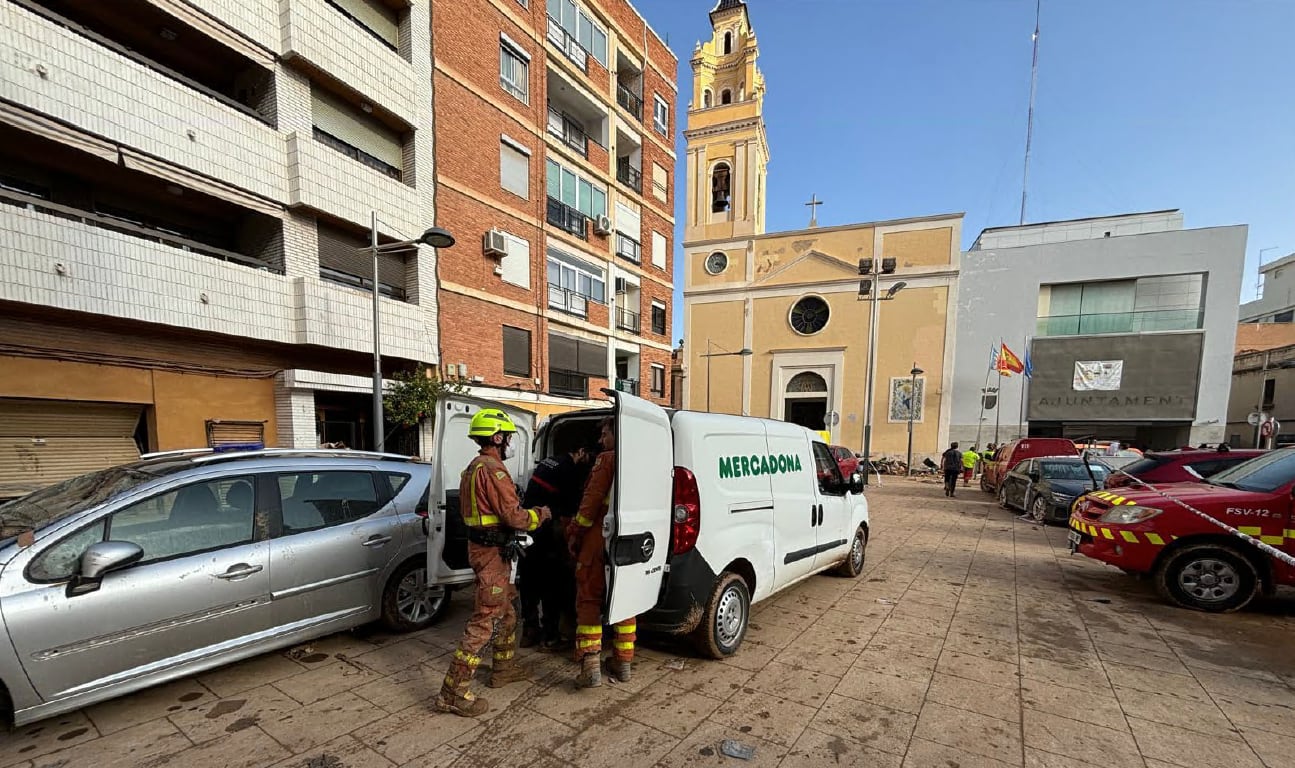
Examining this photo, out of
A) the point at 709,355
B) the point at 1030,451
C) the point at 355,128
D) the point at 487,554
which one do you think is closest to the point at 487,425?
the point at 487,554

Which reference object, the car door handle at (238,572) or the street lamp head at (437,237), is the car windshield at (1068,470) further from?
the car door handle at (238,572)

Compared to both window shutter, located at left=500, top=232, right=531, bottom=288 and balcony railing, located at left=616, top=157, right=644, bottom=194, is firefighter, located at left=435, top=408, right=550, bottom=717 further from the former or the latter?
balcony railing, located at left=616, top=157, right=644, bottom=194

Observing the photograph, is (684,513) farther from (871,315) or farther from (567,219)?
(871,315)

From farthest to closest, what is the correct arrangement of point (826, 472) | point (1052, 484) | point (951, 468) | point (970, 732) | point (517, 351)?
point (517, 351)
point (951, 468)
point (1052, 484)
point (826, 472)
point (970, 732)

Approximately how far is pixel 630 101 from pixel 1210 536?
2197 cm

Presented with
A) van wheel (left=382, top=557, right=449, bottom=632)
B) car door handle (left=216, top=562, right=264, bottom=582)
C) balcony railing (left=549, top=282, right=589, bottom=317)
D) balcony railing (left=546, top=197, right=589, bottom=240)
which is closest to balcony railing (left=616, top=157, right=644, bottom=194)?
balcony railing (left=546, top=197, right=589, bottom=240)

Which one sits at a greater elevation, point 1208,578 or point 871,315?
point 871,315

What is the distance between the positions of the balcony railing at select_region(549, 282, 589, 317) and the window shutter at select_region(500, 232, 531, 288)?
1.31 metres

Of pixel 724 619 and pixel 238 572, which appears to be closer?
pixel 238 572

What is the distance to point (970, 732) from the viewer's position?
9.52ft

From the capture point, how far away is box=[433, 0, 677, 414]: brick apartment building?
544 inches

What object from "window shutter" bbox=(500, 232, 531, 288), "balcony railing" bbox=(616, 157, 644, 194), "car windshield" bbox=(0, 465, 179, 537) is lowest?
"car windshield" bbox=(0, 465, 179, 537)

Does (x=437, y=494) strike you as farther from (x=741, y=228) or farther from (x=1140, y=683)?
(x=741, y=228)

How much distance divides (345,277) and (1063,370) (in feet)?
108
